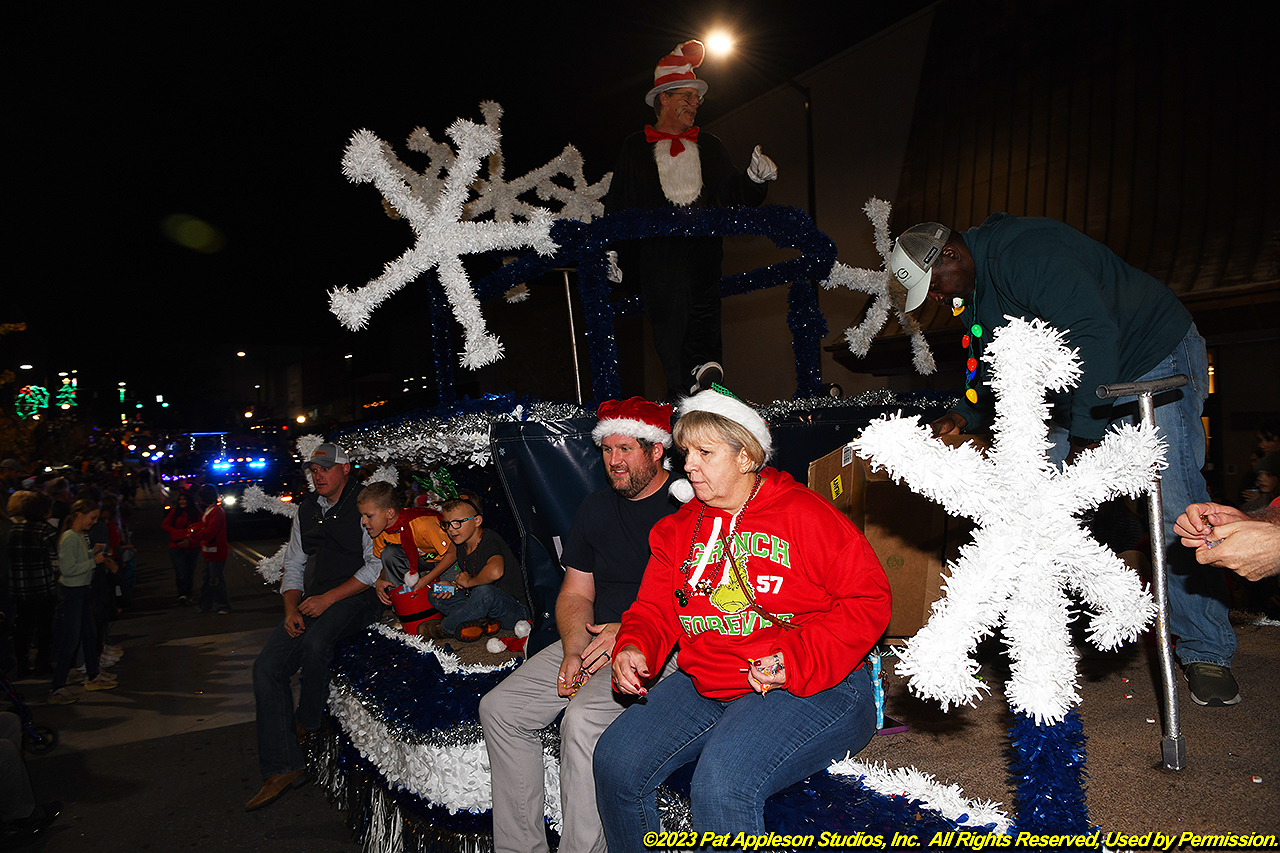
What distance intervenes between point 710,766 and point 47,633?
8.18 metres

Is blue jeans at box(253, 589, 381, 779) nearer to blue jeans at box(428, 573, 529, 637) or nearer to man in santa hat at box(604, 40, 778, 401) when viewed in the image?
blue jeans at box(428, 573, 529, 637)

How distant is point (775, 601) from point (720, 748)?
0.45m

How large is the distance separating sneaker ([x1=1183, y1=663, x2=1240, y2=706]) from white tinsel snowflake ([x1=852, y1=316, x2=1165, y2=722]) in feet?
4.04

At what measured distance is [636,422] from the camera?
10.4 ft

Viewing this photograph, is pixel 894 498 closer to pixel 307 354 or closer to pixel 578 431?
pixel 578 431

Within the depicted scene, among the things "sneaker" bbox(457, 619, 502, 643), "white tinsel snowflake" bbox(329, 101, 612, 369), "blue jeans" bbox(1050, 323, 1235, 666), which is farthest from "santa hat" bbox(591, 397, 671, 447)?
"sneaker" bbox(457, 619, 502, 643)

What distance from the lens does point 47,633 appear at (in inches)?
290

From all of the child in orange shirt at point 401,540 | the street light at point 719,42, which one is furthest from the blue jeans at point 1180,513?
the street light at point 719,42

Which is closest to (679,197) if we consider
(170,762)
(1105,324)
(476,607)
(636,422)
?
(636,422)

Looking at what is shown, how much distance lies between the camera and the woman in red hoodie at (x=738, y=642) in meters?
2.08

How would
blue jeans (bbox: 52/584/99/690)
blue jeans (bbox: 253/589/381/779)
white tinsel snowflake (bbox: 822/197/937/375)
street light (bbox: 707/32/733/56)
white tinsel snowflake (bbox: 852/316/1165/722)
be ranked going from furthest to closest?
street light (bbox: 707/32/733/56) < blue jeans (bbox: 52/584/99/690) < white tinsel snowflake (bbox: 822/197/937/375) < blue jeans (bbox: 253/589/381/779) < white tinsel snowflake (bbox: 852/316/1165/722)

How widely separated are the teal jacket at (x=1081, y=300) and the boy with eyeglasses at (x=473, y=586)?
3.43 m

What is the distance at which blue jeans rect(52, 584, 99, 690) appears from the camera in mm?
6734

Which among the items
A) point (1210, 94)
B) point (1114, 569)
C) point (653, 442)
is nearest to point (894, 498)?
point (653, 442)
